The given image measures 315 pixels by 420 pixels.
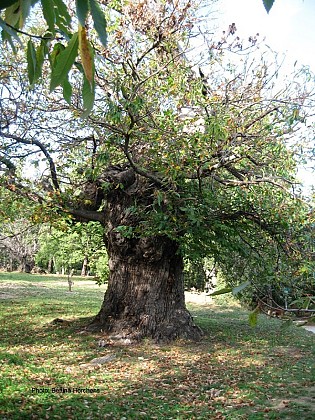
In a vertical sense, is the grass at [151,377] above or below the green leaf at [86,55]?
below

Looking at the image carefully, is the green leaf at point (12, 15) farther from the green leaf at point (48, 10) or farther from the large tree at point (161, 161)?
the large tree at point (161, 161)

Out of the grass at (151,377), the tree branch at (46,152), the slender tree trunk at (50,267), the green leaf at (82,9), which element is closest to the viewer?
the green leaf at (82,9)

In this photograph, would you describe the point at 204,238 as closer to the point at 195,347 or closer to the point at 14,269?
the point at 195,347

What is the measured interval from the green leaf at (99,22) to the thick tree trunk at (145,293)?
772 cm

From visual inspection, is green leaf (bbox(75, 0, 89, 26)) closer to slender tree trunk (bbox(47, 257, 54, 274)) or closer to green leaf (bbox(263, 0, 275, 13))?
green leaf (bbox(263, 0, 275, 13))

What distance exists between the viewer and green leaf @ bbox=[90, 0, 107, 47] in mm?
932

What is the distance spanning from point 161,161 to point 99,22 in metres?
6.24

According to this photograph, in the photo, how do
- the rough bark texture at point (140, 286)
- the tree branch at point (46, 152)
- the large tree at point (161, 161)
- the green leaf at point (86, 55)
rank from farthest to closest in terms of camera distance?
the rough bark texture at point (140, 286) < the tree branch at point (46, 152) < the large tree at point (161, 161) < the green leaf at point (86, 55)

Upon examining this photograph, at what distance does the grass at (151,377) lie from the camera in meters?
4.98

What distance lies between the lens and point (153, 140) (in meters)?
6.89

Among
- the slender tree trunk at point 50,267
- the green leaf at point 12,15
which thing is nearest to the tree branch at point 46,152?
the green leaf at point 12,15

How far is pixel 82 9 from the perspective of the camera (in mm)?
936

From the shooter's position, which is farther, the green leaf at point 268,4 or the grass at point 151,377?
the grass at point 151,377

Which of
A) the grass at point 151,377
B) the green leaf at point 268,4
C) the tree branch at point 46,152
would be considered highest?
the tree branch at point 46,152
